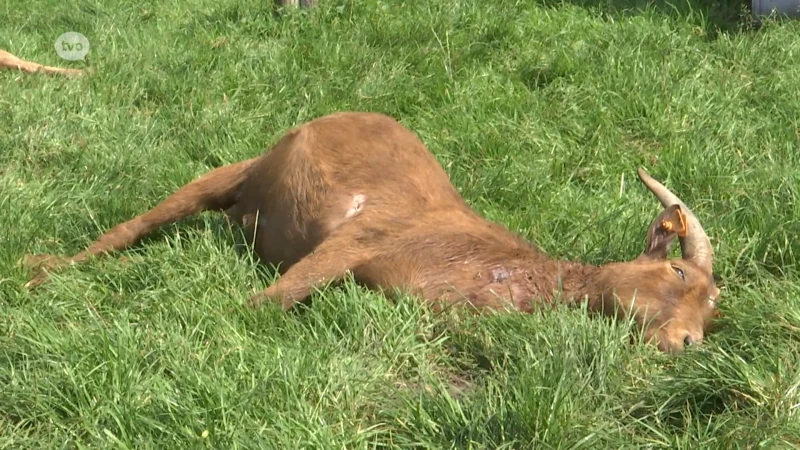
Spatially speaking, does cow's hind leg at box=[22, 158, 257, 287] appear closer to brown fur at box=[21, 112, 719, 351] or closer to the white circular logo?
brown fur at box=[21, 112, 719, 351]

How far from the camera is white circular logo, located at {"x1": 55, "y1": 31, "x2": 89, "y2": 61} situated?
7.69 metres

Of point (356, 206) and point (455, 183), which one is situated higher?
point (356, 206)

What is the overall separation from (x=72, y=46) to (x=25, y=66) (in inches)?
24.2

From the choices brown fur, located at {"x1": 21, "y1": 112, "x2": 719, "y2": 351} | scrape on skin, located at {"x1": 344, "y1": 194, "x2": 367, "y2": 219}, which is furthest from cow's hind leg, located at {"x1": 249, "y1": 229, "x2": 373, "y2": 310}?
scrape on skin, located at {"x1": 344, "y1": 194, "x2": 367, "y2": 219}

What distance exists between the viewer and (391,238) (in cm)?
449

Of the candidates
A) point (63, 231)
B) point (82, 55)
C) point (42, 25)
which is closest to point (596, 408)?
point (63, 231)

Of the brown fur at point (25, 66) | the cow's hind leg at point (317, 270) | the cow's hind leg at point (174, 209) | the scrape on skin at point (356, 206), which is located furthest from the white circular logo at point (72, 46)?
the cow's hind leg at point (317, 270)

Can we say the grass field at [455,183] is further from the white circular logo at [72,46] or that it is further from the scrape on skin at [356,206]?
the scrape on skin at [356,206]

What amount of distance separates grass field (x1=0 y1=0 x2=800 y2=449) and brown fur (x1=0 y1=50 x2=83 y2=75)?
0.66 ft

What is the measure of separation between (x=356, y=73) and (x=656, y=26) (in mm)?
2489

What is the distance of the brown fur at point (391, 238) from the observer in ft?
13.5

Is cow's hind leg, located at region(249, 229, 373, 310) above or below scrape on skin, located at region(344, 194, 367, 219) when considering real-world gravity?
below

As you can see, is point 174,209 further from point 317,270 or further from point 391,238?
point 391,238

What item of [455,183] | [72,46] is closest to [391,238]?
[455,183]
